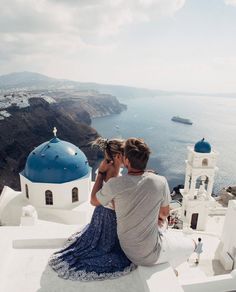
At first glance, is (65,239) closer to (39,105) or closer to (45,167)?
(45,167)

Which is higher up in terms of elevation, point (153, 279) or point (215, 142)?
point (153, 279)

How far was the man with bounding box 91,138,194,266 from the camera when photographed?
330cm

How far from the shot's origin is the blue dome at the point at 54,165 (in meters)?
11.0

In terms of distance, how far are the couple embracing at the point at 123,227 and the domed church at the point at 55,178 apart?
23.8ft

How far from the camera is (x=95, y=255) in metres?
3.71

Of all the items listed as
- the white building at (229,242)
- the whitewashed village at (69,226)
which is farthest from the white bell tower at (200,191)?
the white building at (229,242)

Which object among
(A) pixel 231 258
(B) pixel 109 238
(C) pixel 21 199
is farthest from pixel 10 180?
(B) pixel 109 238

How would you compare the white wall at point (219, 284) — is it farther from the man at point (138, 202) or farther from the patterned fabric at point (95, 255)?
the patterned fabric at point (95, 255)

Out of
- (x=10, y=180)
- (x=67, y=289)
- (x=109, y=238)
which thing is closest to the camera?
(x=67, y=289)

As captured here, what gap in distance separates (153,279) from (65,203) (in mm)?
8479

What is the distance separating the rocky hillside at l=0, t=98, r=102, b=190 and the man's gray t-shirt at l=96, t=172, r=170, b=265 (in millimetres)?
35528

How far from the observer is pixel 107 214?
380 centimetres

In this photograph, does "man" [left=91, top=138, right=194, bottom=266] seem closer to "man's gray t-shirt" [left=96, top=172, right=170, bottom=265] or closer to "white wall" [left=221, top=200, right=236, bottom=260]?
"man's gray t-shirt" [left=96, top=172, right=170, bottom=265]

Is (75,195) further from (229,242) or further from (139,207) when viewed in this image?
(139,207)
